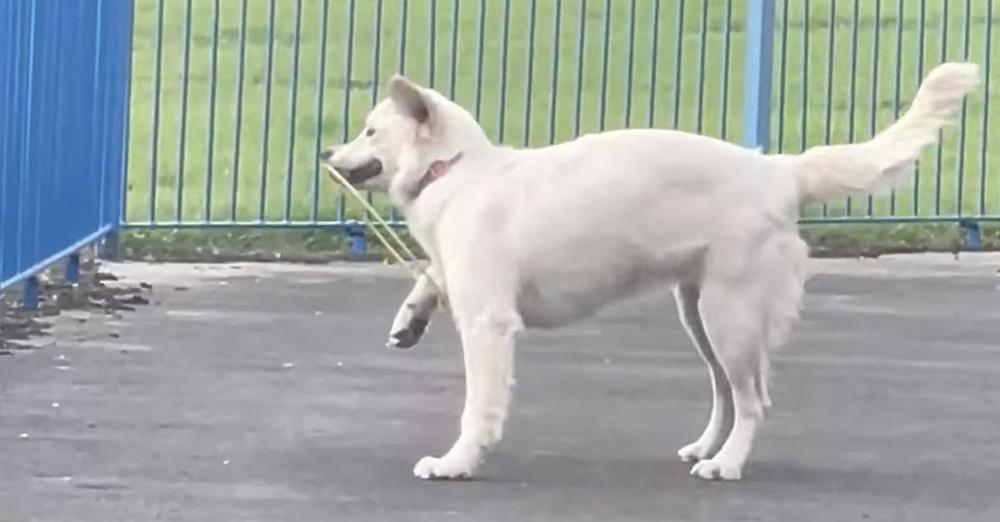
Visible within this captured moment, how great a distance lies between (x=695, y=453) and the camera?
732cm

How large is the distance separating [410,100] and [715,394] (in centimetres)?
133

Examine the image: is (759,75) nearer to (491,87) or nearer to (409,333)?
(491,87)

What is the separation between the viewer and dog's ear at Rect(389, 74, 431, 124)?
7024 mm

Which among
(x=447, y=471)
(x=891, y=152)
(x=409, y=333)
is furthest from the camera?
(x=409, y=333)

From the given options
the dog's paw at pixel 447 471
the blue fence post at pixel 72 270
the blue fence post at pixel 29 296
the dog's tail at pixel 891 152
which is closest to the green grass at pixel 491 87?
the blue fence post at pixel 72 270

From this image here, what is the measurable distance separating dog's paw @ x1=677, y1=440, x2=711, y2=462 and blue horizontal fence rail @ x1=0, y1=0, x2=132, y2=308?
331cm

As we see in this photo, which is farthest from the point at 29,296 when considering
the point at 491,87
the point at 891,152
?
the point at 491,87

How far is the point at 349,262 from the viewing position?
13.4 metres

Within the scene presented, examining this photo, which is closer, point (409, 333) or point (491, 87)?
point (409, 333)

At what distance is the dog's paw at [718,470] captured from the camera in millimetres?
6977

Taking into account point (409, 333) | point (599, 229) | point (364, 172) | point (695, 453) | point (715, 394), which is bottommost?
point (695, 453)

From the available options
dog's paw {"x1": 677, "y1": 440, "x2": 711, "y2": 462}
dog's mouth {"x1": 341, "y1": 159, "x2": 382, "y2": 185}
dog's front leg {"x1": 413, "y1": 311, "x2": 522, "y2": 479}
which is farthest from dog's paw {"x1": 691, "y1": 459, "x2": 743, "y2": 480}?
dog's mouth {"x1": 341, "y1": 159, "x2": 382, "y2": 185}

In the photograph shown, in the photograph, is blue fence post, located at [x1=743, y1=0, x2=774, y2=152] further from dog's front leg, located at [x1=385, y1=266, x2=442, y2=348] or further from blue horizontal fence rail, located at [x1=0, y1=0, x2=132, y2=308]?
dog's front leg, located at [x1=385, y1=266, x2=442, y2=348]

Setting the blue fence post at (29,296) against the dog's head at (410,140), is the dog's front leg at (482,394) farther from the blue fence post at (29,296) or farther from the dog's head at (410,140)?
the blue fence post at (29,296)
